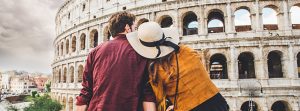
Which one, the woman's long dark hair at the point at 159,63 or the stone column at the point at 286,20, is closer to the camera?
the woman's long dark hair at the point at 159,63

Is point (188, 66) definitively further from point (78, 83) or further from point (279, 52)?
point (78, 83)

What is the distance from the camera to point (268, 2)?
15.6 meters

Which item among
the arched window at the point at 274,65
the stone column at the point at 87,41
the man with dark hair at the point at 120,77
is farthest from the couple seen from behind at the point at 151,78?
the stone column at the point at 87,41

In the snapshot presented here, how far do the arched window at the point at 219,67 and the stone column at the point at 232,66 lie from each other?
1.32m

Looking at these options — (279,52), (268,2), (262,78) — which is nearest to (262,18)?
(268,2)

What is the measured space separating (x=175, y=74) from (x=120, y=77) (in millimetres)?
474

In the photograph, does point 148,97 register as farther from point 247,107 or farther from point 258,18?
point 247,107

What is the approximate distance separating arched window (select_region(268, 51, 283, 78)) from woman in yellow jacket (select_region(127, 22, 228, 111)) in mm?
15252

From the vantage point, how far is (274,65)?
16016 mm

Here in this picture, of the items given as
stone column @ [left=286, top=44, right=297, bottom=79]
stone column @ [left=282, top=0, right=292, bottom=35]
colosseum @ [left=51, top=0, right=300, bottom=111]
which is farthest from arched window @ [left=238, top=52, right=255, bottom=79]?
stone column @ [left=282, top=0, right=292, bottom=35]

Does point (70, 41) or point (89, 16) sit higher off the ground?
point (89, 16)

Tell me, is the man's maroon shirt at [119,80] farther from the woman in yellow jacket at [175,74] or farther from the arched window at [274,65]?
the arched window at [274,65]

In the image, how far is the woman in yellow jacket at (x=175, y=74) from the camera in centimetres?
220

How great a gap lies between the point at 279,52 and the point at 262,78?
2.01 metres
